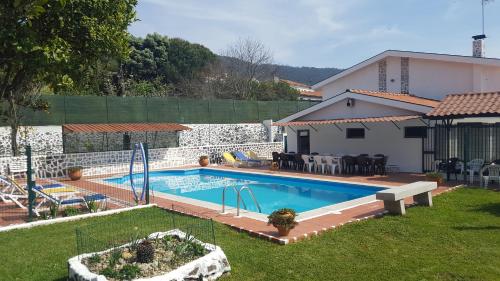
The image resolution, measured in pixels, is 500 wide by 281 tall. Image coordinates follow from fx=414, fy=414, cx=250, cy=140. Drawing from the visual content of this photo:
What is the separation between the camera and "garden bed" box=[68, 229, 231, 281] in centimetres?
577

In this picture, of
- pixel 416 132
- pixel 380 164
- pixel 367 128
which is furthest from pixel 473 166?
pixel 367 128

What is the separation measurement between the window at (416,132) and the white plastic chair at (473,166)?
2610mm

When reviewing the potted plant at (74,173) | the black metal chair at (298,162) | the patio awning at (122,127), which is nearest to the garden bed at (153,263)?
the potted plant at (74,173)

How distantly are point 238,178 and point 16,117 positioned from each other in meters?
11.1

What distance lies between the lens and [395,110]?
18.4 m

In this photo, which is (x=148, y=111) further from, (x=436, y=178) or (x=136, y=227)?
(x=136, y=227)

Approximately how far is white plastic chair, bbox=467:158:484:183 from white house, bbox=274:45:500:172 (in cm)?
91

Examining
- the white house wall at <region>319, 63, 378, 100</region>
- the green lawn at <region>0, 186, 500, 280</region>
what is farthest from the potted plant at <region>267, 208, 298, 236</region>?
the white house wall at <region>319, 63, 378, 100</region>

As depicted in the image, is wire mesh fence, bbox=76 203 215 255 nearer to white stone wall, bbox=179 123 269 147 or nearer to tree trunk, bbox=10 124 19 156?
tree trunk, bbox=10 124 19 156

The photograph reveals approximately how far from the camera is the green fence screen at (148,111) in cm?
2209

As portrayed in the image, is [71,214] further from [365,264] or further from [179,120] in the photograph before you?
[179,120]

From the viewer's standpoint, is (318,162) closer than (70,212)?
No

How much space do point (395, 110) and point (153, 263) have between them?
14938mm

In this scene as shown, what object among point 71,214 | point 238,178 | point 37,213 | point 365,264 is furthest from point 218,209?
point 238,178
